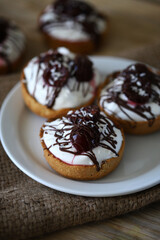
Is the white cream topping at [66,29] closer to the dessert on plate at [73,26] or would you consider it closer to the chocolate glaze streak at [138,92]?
the dessert on plate at [73,26]

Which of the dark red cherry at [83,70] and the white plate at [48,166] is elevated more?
the dark red cherry at [83,70]

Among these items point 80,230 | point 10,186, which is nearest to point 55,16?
point 10,186

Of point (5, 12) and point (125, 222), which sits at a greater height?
point (5, 12)

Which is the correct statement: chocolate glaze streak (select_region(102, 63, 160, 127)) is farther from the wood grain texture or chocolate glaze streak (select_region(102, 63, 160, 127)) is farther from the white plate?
the wood grain texture

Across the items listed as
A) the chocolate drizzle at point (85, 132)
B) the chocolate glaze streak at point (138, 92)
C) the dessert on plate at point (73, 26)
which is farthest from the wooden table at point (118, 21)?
the chocolate drizzle at point (85, 132)

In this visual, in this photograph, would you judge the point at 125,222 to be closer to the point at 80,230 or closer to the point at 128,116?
the point at 80,230

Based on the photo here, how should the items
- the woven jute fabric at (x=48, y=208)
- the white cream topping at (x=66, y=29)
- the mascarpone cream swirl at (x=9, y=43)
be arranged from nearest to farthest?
the woven jute fabric at (x=48, y=208), the mascarpone cream swirl at (x=9, y=43), the white cream topping at (x=66, y=29)
